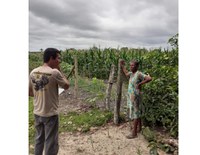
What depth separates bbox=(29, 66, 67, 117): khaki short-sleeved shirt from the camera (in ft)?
6.88

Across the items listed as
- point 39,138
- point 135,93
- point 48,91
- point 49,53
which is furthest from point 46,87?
point 135,93

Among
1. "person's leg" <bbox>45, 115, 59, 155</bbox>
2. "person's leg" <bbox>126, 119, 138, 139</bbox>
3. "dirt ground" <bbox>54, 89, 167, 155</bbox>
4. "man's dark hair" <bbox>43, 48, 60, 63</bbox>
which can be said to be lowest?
"dirt ground" <bbox>54, 89, 167, 155</bbox>

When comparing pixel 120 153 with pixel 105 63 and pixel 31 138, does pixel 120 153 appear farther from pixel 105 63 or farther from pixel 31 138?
pixel 105 63

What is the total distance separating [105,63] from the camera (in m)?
10.6

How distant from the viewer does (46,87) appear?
2115 millimetres

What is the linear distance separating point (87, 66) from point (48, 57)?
942 centimetres

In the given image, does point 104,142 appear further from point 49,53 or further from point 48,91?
point 49,53

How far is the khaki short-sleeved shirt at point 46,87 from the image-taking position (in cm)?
210

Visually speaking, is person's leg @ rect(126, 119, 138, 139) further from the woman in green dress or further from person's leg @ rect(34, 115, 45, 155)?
person's leg @ rect(34, 115, 45, 155)

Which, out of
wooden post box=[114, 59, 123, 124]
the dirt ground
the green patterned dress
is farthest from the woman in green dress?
wooden post box=[114, 59, 123, 124]

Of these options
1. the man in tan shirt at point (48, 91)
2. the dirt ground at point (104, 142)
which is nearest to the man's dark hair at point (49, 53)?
the man in tan shirt at point (48, 91)

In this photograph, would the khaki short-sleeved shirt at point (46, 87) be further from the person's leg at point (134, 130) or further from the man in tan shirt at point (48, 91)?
the person's leg at point (134, 130)

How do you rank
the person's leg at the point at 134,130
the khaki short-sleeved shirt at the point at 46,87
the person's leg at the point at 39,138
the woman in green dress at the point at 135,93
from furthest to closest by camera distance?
the person's leg at the point at 134,130 → the woman in green dress at the point at 135,93 → the person's leg at the point at 39,138 → the khaki short-sleeved shirt at the point at 46,87
